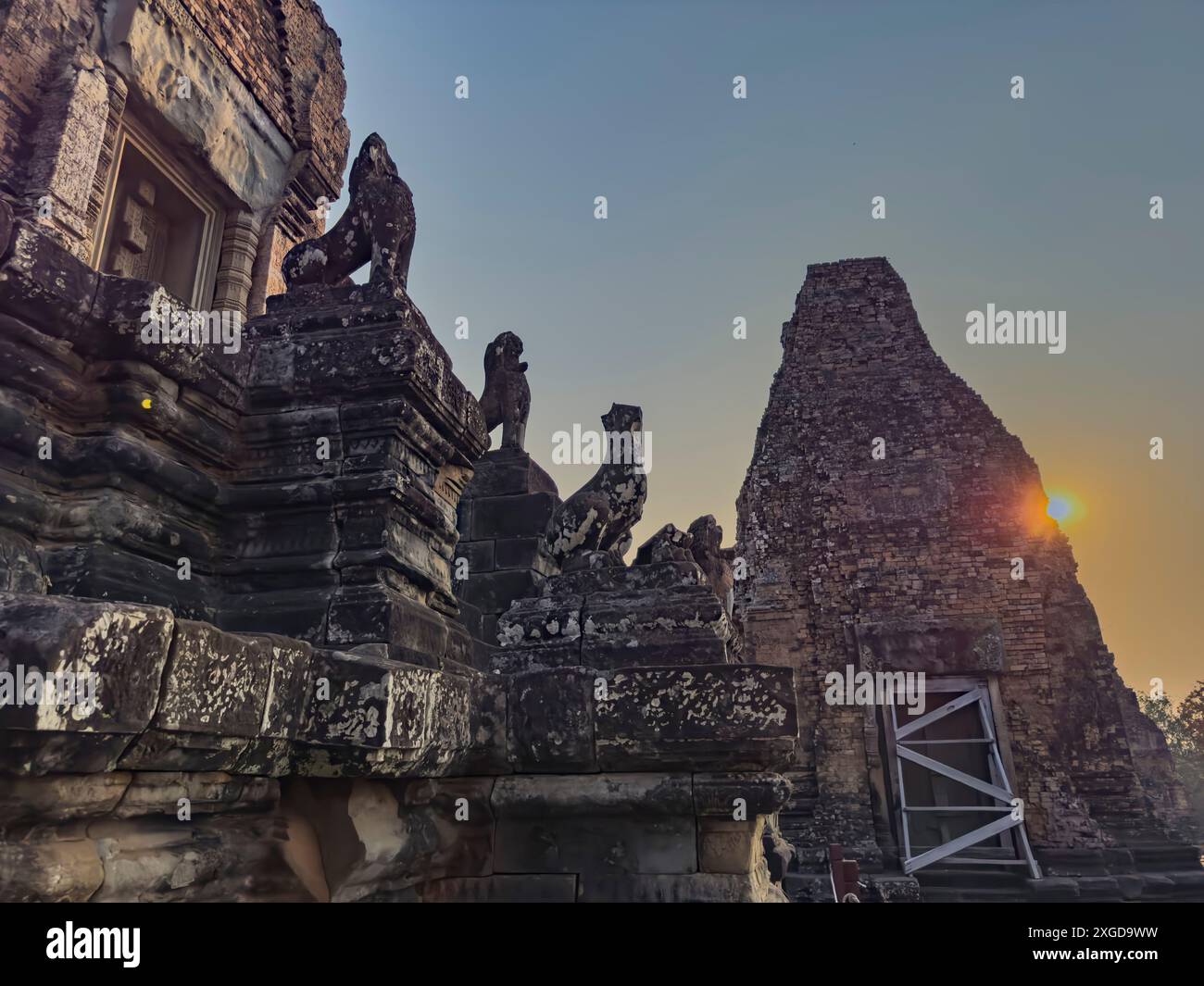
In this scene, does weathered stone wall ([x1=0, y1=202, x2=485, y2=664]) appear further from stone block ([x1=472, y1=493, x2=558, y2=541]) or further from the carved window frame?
the carved window frame

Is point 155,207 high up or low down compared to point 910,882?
up

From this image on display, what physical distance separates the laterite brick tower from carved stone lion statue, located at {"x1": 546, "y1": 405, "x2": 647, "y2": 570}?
7.42 m

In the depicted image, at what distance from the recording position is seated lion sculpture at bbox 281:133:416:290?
399cm

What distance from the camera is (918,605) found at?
12.8 meters

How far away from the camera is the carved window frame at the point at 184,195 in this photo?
8.01 meters

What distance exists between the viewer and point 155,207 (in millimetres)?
9180

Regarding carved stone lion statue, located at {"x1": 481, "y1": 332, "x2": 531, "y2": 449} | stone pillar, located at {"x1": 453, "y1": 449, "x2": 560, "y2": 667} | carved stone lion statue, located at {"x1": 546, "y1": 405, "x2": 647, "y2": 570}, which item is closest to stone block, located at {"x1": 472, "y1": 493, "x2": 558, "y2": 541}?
stone pillar, located at {"x1": 453, "y1": 449, "x2": 560, "y2": 667}

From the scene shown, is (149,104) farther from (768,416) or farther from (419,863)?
(768,416)

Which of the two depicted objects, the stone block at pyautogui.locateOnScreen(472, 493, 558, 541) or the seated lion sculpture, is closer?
the seated lion sculpture

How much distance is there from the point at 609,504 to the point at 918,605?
8.37 metres

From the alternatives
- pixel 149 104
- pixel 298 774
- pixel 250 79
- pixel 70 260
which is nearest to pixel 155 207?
pixel 149 104

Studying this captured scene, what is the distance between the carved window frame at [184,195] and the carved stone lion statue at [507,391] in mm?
2880

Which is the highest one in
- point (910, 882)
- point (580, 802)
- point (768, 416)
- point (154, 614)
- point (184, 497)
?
point (768, 416)

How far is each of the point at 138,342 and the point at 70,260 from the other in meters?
0.31
